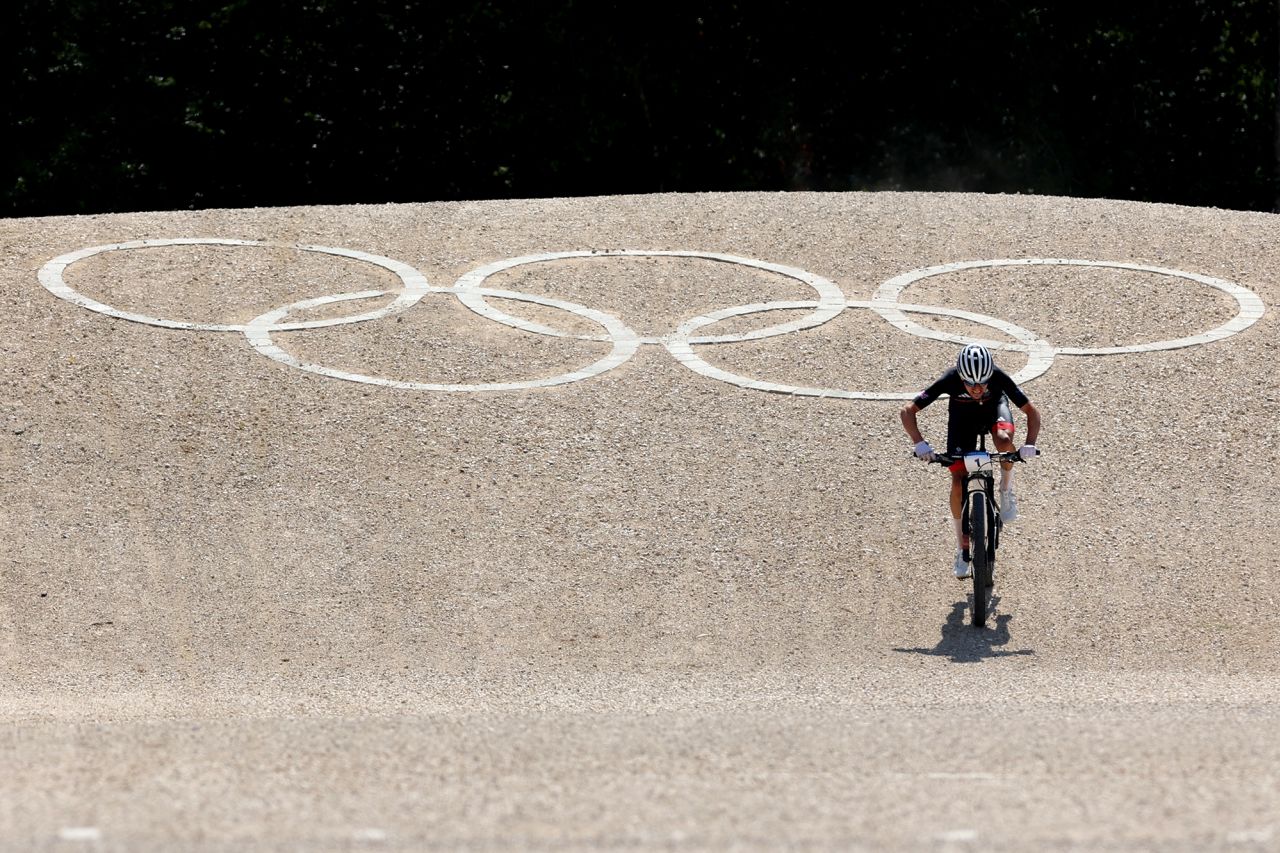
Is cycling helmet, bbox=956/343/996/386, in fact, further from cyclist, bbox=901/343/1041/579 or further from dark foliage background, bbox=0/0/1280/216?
dark foliage background, bbox=0/0/1280/216

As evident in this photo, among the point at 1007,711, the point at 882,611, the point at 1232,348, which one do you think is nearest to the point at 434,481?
the point at 882,611

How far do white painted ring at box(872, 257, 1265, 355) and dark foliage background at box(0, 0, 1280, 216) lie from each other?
1693 centimetres

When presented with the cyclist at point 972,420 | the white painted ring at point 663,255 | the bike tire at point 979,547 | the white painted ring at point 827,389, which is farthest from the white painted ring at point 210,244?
the bike tire at point 979,547

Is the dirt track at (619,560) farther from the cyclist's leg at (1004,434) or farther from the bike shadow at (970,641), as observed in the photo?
the cyclist's leg at (1004,434)

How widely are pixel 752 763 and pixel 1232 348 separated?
400 inches

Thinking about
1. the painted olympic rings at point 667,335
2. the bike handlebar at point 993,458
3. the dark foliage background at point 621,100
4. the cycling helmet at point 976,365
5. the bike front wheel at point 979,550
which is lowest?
the bike front wheel at point 979,550

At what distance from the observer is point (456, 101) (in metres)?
34.4

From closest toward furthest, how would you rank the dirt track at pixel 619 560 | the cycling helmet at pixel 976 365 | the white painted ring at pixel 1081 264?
the dirt track at pixel 619 560 < the cycling helmet at pixel 976 365 < the white painted ring at pixel 1081 264

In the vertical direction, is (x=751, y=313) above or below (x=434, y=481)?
above

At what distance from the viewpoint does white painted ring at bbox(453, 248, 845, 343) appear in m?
16.7

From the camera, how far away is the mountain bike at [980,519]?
37.2 ft

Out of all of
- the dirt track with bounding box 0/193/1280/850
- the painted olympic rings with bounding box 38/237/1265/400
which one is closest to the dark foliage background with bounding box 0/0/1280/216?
the dirt track with bounding box 0/193/1280/850

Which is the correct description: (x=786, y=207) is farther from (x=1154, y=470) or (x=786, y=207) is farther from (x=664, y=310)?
(x=1154, y=470)

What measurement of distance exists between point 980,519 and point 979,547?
0.19 m
